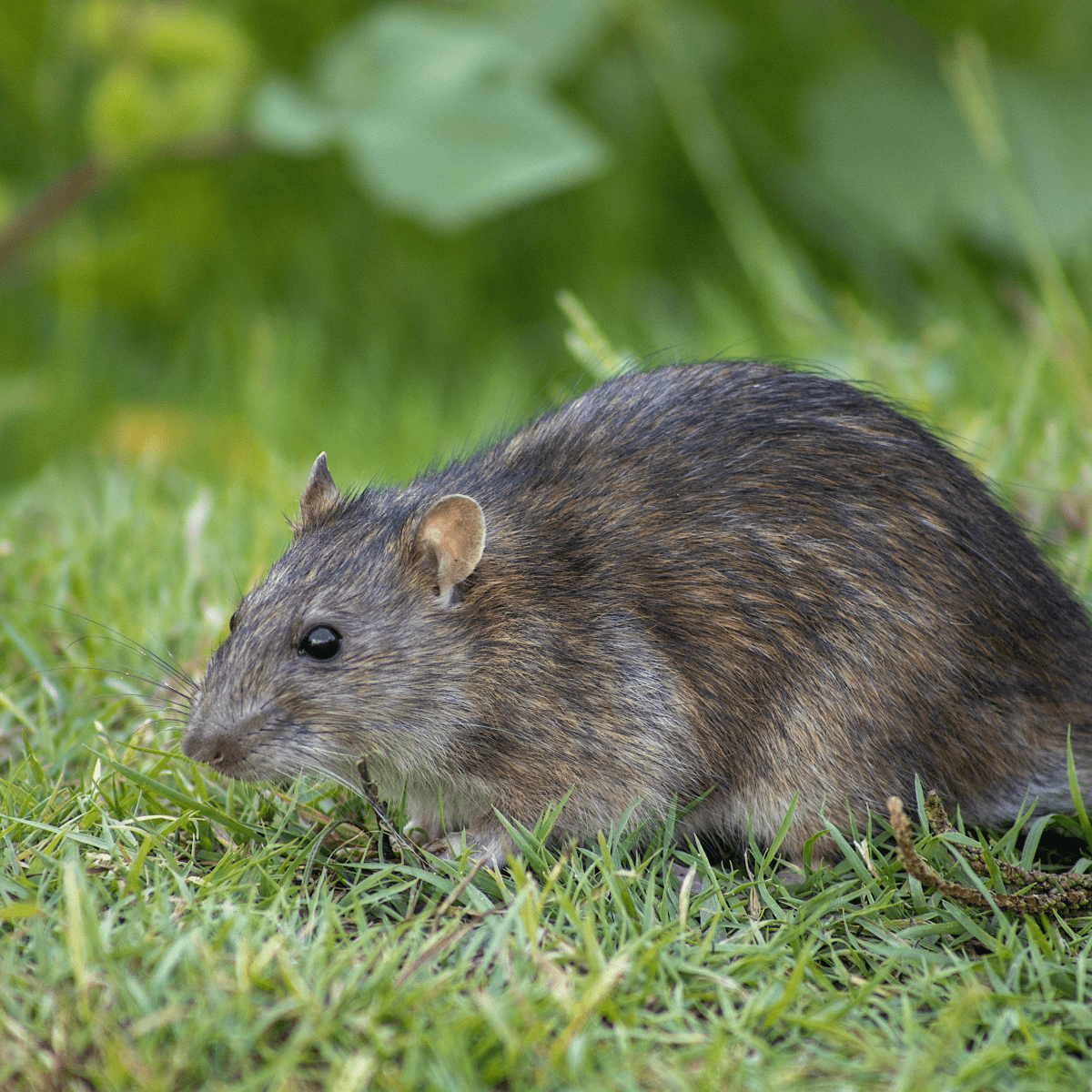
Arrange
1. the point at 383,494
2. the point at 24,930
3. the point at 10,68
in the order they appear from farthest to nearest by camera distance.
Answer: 1. the point at 10,68
2. the point at 383,494
3. the point at 24,930

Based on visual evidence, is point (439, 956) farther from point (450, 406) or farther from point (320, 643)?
point (450, 406)

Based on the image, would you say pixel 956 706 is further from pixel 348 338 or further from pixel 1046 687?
pixel 348 338

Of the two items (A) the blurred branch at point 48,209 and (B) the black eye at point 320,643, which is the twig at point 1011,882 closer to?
(B) the black eye at point 320,643

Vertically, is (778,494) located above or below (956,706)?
above

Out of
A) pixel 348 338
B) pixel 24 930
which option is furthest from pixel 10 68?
pixel 24 930

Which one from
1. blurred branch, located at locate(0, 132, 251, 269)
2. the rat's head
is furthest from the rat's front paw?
blurred branch, located at locate(0, 132, 251, 269)

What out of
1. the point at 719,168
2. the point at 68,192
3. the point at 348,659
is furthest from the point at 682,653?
the point at 719,168

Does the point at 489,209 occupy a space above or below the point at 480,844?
above
